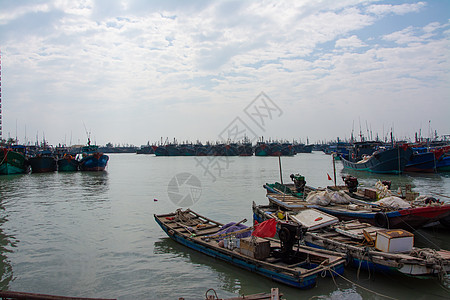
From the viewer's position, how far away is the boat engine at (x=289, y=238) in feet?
30.3

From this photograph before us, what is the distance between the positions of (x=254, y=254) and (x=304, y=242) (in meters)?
2.73

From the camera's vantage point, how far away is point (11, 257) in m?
12.1

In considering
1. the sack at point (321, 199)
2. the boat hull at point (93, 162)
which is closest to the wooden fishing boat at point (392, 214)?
the sack at point (321, 199)

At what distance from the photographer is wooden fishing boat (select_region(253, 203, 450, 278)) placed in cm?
846

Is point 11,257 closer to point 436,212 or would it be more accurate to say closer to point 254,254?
point 254,254

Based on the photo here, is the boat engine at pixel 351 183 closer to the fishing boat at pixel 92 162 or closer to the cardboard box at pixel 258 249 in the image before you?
the cardboard box at pixel 258 249

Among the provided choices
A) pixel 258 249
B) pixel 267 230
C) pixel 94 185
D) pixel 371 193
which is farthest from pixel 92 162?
pixel 258 249

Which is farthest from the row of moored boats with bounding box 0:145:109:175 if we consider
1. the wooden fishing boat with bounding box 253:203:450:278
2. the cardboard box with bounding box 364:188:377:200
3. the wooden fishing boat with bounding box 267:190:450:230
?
the wooden fishing boat with bounding box 253:203:450:278

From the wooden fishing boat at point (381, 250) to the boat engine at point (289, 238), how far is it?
5.59 feet

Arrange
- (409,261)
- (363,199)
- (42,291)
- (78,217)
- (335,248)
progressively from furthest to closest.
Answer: (78,217)
(363,199)
(335,248)
(42,291)
(409,261)

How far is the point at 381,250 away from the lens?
9414 mm

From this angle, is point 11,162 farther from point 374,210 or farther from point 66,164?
point 374,210

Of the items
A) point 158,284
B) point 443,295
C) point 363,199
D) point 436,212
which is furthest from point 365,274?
point 363,199

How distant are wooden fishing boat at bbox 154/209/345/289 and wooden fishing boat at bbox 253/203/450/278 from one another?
2.33 feet
